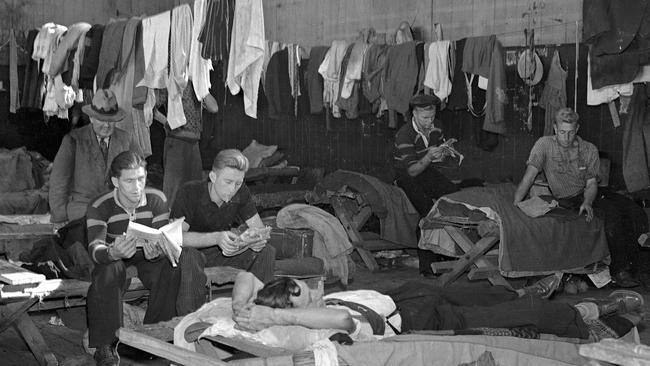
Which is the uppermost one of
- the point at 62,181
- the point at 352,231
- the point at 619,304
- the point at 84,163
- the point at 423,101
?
the point at 423,101

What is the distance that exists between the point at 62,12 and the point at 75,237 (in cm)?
740

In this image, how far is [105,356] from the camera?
16.5 ft

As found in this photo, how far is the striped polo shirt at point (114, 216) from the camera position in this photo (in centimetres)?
529

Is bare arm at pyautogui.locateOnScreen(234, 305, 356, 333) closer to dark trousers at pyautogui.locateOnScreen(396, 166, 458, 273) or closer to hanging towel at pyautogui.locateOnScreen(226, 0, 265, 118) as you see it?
hanging towel at pyautogui.locateOnScreen(226, 0, 265, 118)

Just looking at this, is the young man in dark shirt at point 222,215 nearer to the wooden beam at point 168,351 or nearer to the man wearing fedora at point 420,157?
the wooden beam at point 168,351

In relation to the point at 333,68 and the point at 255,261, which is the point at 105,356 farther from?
the point at 333,68

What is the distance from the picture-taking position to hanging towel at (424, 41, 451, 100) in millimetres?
8953

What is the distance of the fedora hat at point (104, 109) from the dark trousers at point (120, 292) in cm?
140

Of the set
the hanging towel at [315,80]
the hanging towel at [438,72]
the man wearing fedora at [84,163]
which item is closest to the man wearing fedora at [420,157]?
the hanging towel at [438,72]

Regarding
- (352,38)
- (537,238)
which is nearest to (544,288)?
(537,238)

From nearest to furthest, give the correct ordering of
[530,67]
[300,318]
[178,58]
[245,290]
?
[300,318] → [245,290] → [178,58] → [530,67]

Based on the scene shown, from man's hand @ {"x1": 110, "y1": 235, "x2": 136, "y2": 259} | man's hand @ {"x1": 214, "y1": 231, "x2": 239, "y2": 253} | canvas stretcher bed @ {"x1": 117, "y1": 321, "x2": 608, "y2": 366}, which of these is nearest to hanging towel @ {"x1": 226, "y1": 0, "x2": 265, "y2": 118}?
man's hand @ {"x1": 214, "y1": 231, "x2": 239, "y2": 253}

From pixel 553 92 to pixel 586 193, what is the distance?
4.41 feet

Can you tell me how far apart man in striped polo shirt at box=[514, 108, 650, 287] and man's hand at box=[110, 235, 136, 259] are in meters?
3.65
